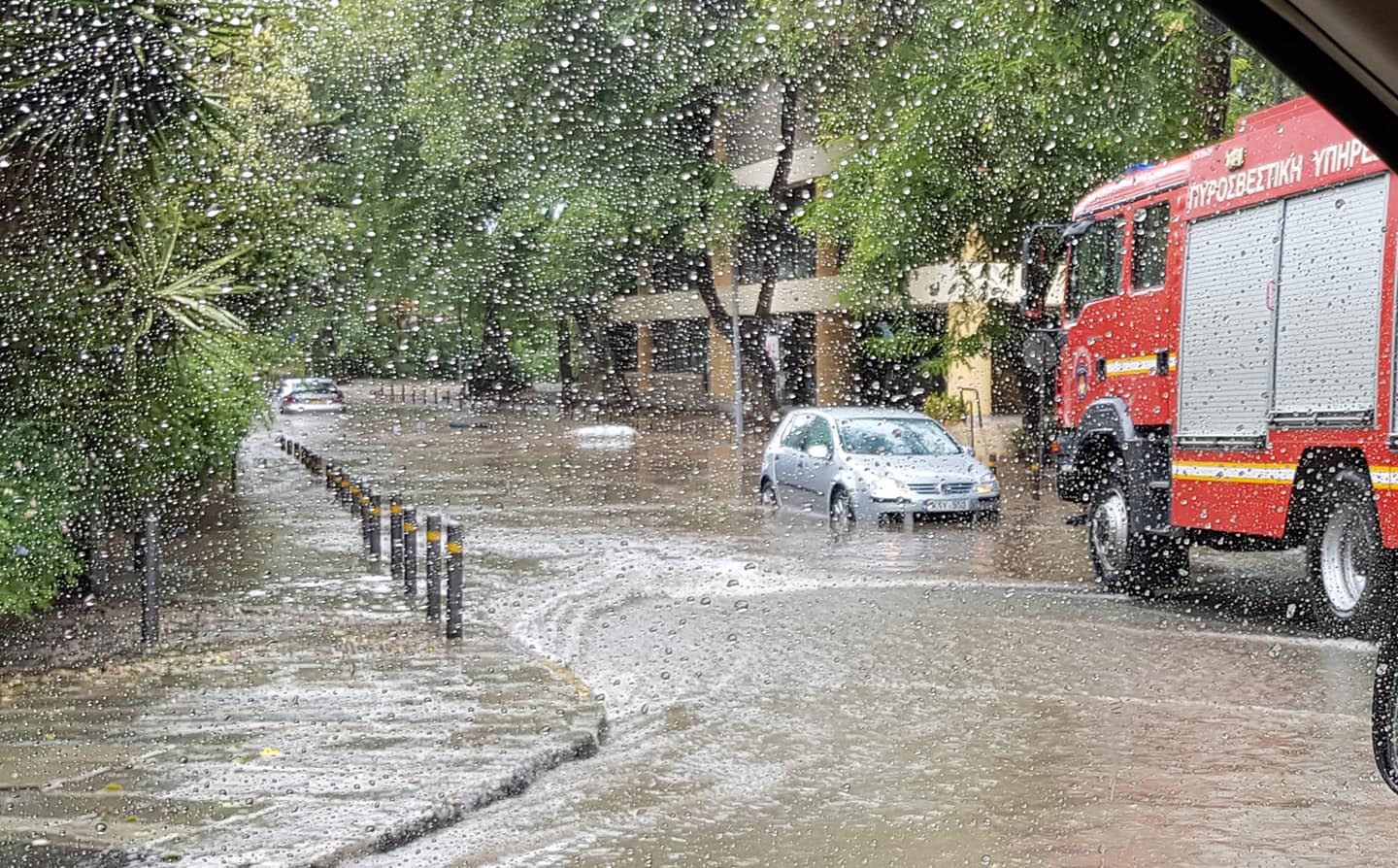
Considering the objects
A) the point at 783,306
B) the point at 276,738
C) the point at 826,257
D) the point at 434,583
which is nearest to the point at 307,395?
the point at 826,257

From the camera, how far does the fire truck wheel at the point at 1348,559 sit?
28.6ft

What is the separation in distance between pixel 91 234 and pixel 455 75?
245 centimetres

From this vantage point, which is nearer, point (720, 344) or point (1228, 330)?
point (1228, 330)

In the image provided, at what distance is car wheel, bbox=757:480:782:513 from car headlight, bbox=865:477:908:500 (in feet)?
6.79

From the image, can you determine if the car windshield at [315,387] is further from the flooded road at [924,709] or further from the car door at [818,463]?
A: the flooded road at [924,709]

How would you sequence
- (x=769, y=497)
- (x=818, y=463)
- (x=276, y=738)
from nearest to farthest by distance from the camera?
(x=276, y=738) < (x=818, y=463) < (x=769, y=497)

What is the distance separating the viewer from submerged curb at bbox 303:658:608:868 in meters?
5.02

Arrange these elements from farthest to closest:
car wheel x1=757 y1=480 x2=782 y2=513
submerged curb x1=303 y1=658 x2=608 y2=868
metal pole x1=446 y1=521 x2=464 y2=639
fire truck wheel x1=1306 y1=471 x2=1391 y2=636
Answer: car wheel x1=757 y1=480 x2=782 y2=513
metal pole x1=446 y1=521 x2=464 y2=639
fire truck wheel x1=1306 y1=471 x2=1391 y2=636
submerged curb x1=303 y1=658 x2=608 y2=868

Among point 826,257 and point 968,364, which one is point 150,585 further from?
point 968,364

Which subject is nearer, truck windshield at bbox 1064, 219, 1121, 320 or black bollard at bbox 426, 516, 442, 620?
black bollard at bbox 426, 516, 442, 620

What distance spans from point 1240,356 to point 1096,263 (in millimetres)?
1789

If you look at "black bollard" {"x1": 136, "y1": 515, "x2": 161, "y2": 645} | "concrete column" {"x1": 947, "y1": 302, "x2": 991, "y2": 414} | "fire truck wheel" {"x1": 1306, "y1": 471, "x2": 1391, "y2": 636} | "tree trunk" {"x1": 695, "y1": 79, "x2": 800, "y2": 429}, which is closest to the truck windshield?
"tree trunk" {"x1": 695, "y1": 79, "x2": 800, "y2": 429}

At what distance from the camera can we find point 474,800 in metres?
5.66

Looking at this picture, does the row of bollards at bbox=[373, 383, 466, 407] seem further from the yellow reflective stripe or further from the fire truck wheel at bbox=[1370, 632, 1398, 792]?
the fire truck wheel at bbox=[1370, 632, 1398, 792]
